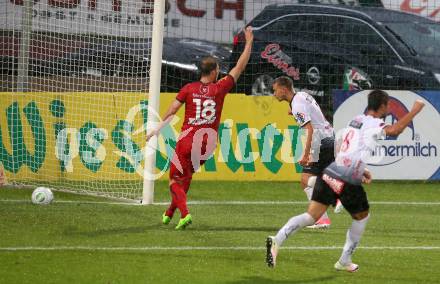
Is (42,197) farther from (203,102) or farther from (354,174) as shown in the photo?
(354,174)

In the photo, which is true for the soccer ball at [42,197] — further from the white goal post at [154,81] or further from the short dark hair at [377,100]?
the short dark hair at [377,100]

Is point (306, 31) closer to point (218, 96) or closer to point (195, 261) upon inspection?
point (218, 96)

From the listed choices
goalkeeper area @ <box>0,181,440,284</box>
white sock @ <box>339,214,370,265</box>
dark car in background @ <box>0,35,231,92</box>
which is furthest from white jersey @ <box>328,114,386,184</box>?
dark car in background @ <box>0,35,231,92</box>

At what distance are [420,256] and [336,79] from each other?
11.1m

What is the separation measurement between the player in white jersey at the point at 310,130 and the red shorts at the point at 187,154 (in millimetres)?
1078

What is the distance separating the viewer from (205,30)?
23.1m

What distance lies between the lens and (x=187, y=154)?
12641mm

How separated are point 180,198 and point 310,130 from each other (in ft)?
5.81

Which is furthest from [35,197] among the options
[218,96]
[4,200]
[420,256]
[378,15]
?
[378,15]

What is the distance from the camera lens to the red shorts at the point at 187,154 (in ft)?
41.5

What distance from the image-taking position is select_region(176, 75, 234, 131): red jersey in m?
12.6

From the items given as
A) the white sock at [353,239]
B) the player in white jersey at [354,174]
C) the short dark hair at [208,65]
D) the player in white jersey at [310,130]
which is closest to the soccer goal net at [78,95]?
the short dark hair at [208,65]

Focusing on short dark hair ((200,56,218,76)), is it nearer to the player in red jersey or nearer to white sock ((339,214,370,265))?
the player in red jersey

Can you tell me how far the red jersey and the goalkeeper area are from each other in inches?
52.3
